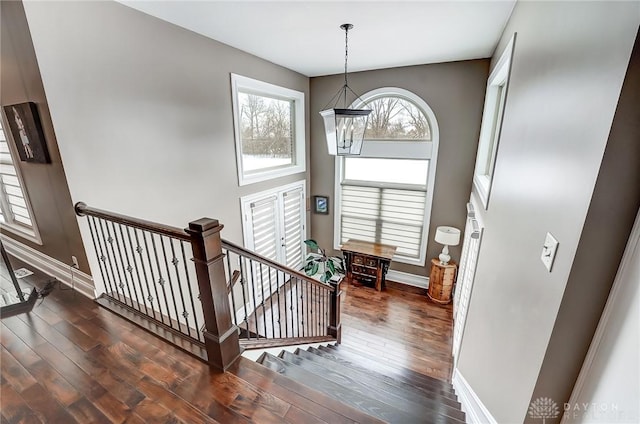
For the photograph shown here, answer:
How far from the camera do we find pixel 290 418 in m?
1.44

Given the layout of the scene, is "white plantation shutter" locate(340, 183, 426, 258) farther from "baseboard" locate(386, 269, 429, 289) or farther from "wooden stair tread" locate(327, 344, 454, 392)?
"wooden stair tread" locate(327, 344, 454, 392)

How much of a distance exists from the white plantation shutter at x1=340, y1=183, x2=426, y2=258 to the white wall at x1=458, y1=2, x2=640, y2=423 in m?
2.59

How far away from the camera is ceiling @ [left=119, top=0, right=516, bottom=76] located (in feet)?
7.50

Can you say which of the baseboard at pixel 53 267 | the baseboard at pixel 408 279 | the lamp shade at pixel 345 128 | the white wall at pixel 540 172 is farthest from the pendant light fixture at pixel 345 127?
the baseboard at pixel 408 279

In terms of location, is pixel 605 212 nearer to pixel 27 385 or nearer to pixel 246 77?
pixel 27 385

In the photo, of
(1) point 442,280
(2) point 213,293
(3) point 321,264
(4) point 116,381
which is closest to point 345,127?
(2) point 213,293

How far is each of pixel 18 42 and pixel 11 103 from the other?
505mm

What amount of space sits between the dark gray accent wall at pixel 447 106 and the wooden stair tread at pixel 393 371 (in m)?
2.12

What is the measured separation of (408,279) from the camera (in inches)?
197

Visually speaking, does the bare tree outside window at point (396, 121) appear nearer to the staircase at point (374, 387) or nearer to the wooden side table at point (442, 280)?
the wooden side table at point (442, 280)

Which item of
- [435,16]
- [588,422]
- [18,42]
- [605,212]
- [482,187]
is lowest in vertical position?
[588,422]

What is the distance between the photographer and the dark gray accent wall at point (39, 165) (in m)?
1.82

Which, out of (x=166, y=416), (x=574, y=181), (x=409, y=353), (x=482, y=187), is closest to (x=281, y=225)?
(x=409, y=353)

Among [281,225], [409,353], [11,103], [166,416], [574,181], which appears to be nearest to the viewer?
[574,181]
